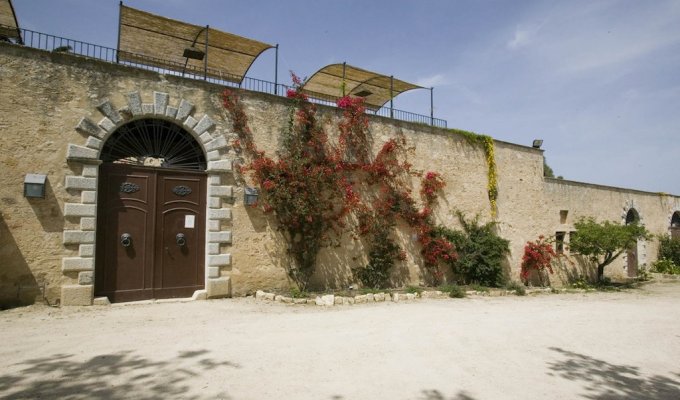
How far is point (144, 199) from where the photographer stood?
7227mm

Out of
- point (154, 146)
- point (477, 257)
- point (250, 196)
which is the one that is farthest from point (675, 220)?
point (154, 146)

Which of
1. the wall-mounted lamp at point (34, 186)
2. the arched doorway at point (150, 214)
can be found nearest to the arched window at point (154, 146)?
the arched doorway at point (150, 214)

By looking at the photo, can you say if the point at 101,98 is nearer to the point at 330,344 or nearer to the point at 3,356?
the point at 3,356

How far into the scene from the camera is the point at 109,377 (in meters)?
3.52

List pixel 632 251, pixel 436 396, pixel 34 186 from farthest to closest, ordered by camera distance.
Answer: pixel 632 251 < pixel 34 186 < pixel 436 396

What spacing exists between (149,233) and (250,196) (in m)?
1.91

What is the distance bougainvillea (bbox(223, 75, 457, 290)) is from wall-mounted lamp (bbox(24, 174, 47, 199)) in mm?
3177

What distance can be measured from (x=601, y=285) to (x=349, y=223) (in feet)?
30.8

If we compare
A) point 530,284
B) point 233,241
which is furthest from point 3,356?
point 530,284

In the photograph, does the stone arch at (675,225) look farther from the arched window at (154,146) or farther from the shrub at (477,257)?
the arched window at (154,146)

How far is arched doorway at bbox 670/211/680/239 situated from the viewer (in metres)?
19.2

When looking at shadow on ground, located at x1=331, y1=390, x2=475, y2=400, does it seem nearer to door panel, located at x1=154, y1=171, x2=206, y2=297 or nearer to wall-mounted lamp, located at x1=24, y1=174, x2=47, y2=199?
door panel, located at x1=154, y1=171, x2=206, y2=297

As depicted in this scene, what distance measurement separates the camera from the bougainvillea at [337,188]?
26.7 ft

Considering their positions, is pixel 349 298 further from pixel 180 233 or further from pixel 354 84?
pixel 354 84
